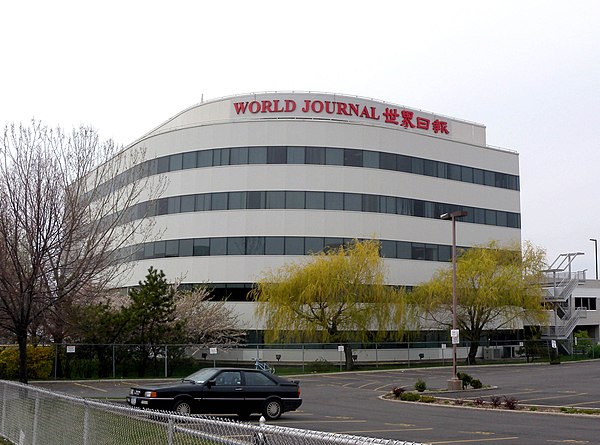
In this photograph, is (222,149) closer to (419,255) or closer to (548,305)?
(419,255)

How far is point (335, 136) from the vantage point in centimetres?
5725

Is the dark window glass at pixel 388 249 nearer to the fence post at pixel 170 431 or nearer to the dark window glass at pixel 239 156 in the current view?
the dark window glass at pixel 239 156

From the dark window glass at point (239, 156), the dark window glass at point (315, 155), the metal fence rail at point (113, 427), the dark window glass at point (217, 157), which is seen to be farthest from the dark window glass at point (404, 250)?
the metal fence rail at point (113, 427)

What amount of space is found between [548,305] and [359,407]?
130 feet

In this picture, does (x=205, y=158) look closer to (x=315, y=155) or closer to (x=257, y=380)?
(x=315, y=155)

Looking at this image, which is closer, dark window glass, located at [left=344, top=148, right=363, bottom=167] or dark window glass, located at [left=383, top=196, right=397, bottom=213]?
dark window glass, located at [left=344, top=148, right=363, bottom=167]

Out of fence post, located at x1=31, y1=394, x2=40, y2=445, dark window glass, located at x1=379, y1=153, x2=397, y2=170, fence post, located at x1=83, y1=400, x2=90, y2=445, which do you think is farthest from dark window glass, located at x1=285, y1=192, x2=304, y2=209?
fence post, located at x1=83, y1=400, x2=90, y2=445

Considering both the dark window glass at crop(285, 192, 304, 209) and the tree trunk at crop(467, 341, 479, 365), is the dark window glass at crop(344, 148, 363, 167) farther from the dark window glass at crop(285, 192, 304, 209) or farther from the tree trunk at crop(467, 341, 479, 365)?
the tree trunk at crop(467, 341, 479, 365)

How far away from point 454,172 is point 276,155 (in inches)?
633

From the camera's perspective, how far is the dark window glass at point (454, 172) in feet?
204

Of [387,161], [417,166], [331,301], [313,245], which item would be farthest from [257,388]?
[417,166]

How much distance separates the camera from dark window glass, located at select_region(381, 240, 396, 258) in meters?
57.5

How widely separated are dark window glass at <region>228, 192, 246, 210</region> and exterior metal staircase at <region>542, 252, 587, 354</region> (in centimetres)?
2566

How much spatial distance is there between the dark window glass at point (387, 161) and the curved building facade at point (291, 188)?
0.09 m
